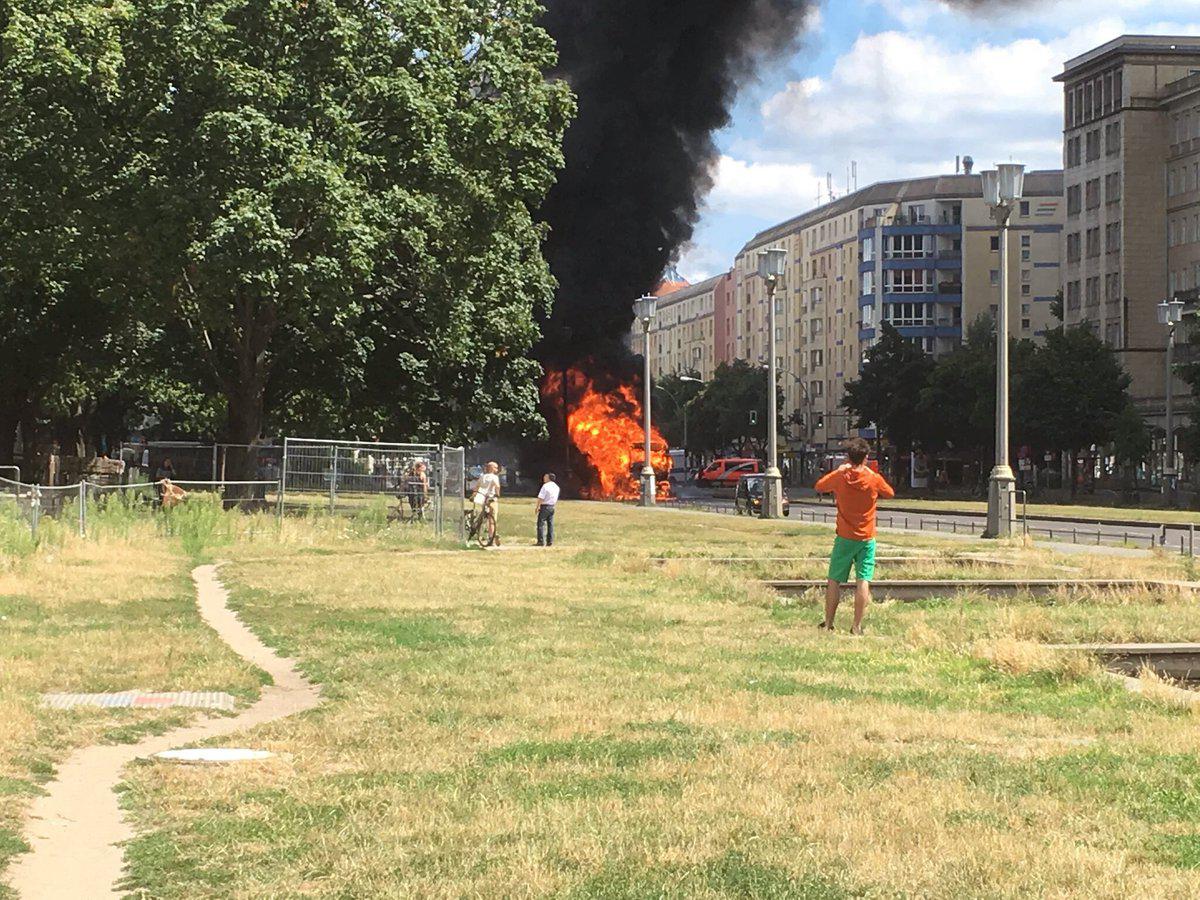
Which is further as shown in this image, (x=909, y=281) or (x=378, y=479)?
(x=909, y=281)

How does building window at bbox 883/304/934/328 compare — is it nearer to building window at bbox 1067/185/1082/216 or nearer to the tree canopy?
building window at bbox 1067/185/1082/216

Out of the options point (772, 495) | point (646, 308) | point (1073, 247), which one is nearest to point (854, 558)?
point (772, 495)

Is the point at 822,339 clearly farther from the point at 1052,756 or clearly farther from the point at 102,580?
the point at 1052,756

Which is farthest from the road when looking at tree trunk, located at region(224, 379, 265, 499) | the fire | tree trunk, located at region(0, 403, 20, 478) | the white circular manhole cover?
the white circular manhole cover

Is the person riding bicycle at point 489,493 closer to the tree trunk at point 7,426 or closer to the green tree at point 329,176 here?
the green tree at point 329,176

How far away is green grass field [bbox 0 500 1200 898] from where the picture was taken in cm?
686

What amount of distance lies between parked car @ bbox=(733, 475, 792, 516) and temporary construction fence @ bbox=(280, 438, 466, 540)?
2239 centimetres

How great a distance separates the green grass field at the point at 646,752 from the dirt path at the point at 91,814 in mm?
132

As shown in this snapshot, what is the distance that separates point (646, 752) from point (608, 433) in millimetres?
71946

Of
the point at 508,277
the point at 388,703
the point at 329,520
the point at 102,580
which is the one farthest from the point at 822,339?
the point at 388,703

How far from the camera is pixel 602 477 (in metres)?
81.9

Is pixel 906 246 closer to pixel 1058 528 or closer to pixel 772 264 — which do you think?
pixel 772 264

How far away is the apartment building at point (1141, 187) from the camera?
10388 centimetres

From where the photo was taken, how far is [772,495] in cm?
5628
